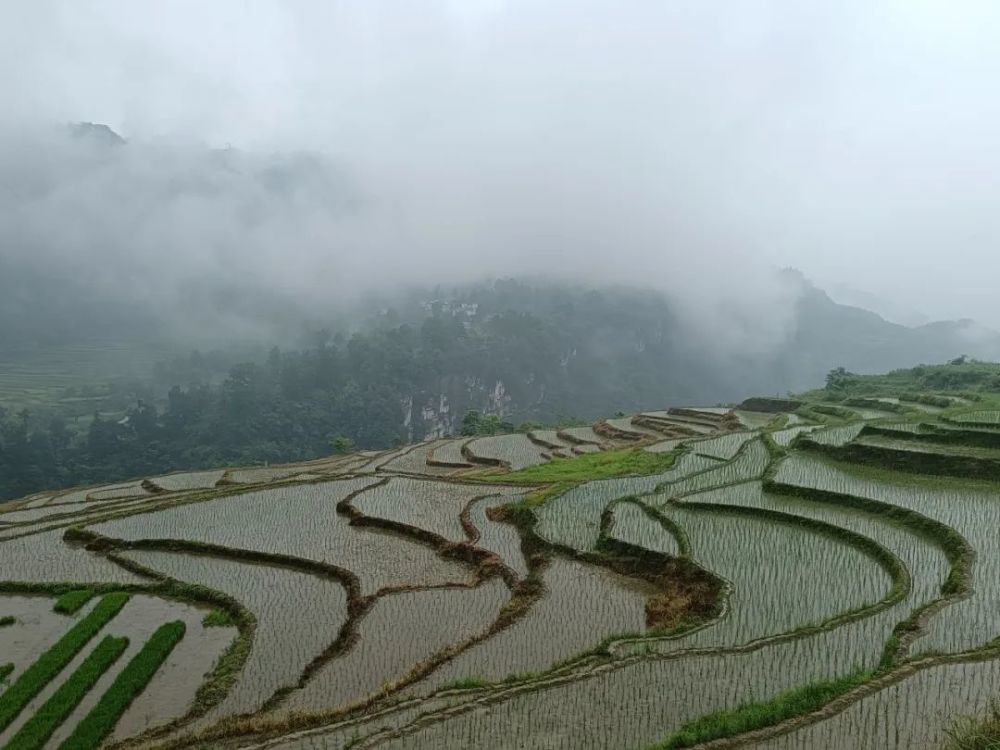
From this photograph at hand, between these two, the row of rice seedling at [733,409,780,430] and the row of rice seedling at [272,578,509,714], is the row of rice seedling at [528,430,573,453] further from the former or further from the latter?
the row of rice seedling at [272,578,509,714]

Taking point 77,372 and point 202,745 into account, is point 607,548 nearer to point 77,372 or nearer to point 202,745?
point 202,745

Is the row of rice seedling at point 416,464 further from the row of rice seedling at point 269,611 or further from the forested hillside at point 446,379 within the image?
the forested hillside at point 446,379

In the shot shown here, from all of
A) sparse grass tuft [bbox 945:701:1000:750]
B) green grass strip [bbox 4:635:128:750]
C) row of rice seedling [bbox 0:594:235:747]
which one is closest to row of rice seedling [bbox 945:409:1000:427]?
sparse grass tuft [bbox 945:701:1000:750]

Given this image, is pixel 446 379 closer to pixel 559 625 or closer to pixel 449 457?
pixel 449 457

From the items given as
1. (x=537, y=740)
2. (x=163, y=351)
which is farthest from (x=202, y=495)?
(x=163, y=351)

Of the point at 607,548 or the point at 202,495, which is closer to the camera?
the point at 607,548

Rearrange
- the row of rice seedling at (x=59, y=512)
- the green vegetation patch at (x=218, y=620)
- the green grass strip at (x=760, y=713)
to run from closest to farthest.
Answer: the green grass strip at (x=760, y=713)
the green vegetation patch at (x=218, y=620)
the row of rice seedling at (x=59, y=512)

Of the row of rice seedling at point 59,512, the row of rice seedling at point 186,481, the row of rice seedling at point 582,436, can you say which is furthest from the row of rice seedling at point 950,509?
the row of rice seedling at point 186,481
